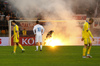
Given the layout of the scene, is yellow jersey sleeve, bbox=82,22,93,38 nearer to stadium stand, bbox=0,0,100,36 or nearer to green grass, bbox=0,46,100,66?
green grass, bbox=0,46,100,66

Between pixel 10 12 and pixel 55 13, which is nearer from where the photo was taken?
pixel 55 13

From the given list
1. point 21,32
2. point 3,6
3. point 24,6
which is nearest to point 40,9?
point 24,6

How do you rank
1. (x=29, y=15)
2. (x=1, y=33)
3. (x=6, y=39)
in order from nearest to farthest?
(x=6, y=39) < (x=1, y=33) < (x=29, y=15)

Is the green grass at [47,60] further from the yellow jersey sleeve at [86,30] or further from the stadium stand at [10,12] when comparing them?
the stadium stand at [10,12]

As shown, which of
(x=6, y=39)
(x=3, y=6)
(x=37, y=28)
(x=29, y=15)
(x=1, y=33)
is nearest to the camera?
(x=37, y=28)

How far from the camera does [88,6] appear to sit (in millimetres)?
31484

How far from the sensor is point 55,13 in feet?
90.5

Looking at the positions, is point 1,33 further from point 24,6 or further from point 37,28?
point 37,28

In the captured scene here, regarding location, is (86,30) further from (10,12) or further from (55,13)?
(10,12)

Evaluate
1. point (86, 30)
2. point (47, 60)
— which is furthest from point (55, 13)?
point (47, 60)

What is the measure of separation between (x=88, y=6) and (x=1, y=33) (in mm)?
10654

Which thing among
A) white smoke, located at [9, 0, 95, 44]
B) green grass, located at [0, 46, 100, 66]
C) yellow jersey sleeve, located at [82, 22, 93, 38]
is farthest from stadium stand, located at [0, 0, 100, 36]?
yellow jersey sleeve, located at [82, 22, 93, 38]

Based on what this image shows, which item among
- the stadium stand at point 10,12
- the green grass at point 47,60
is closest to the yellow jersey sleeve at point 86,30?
the green grass at point 47,60

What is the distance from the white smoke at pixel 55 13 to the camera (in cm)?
2650
